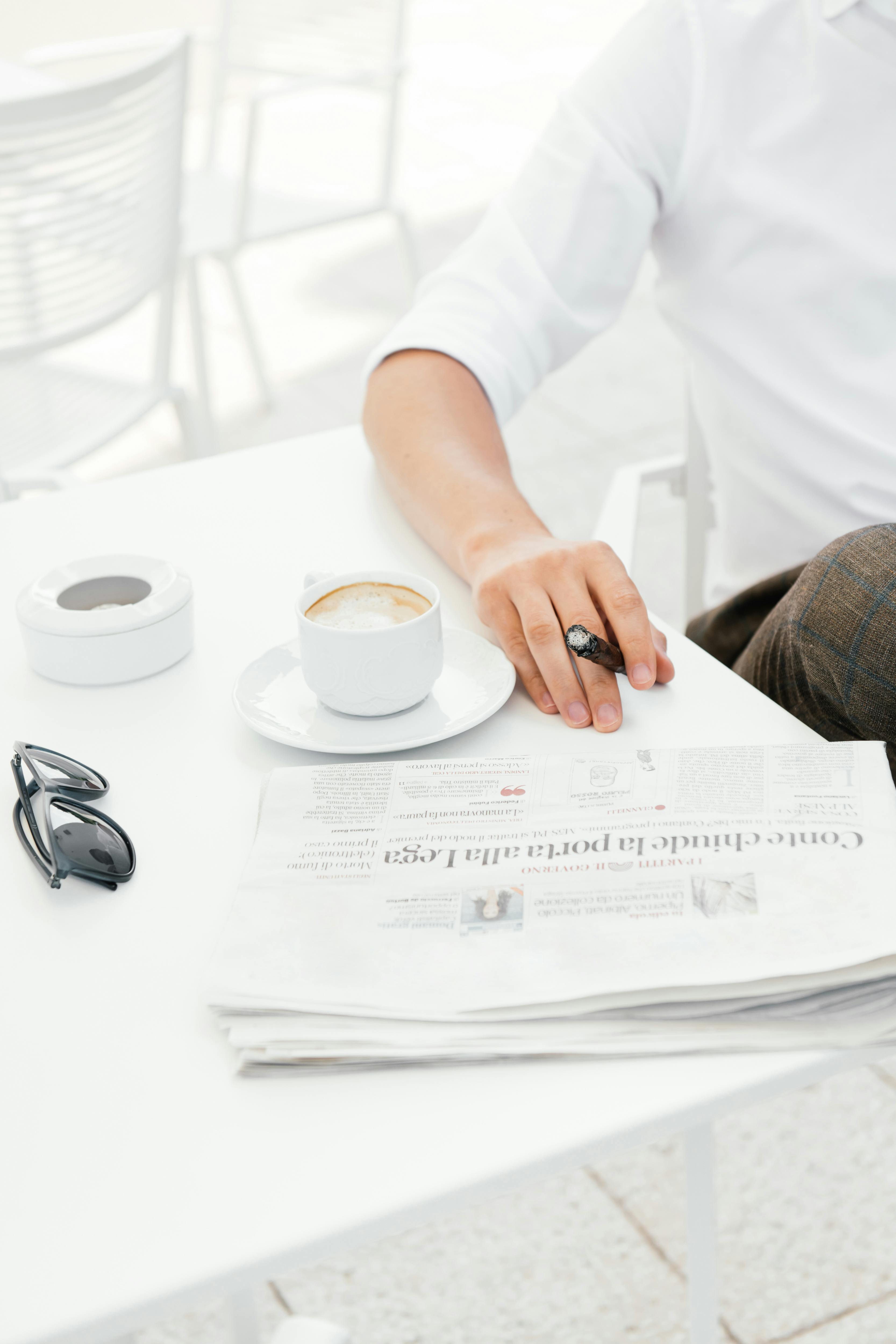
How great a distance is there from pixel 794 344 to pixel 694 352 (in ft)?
0.40

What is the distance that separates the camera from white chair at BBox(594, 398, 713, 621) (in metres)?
1.07

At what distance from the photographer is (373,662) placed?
0.67m

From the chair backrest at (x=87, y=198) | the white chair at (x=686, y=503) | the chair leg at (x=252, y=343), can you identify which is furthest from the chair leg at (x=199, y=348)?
the white chair at (x=686, y=503)

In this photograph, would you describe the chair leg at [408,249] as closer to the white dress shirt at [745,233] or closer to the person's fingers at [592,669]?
the white dress shirt at [745,233]

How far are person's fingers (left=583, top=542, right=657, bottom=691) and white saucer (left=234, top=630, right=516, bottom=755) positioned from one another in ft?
0.22

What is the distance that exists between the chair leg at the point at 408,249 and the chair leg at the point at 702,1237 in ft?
7.14

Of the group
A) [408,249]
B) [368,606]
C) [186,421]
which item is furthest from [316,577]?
[408,249]

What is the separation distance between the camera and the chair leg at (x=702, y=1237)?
93 cm

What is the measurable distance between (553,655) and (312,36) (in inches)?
99.7

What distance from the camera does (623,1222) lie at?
3.84 feet

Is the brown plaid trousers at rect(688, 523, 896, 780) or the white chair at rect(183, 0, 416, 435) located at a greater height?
the brown plaid trousers at rect(688, 523, 896, 780)

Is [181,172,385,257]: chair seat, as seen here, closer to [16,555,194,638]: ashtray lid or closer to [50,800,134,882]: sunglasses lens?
[16,555,194,638]: ashtray lid

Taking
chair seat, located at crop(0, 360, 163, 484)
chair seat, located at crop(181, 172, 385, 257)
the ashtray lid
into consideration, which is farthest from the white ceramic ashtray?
chair seat, located at crop(181, 172, 385, 257)

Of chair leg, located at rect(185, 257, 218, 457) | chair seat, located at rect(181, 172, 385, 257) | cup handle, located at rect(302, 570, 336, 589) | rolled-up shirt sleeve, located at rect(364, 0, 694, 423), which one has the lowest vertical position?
chair leg, located at rect(185, 257, 218, 457)
